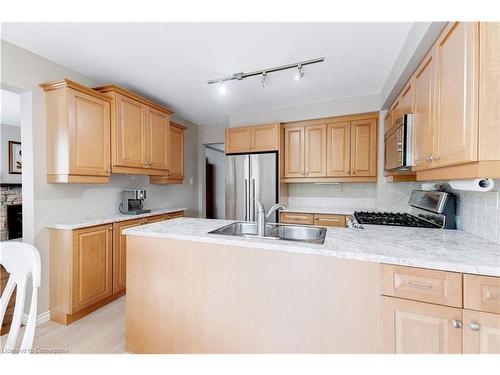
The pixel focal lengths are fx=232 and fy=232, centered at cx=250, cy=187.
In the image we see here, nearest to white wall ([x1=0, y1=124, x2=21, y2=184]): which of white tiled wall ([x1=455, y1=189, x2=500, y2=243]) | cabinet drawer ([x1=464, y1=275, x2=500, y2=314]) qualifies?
cabinet drawer ([x1=464, y1=275, x2=500, y2=314])

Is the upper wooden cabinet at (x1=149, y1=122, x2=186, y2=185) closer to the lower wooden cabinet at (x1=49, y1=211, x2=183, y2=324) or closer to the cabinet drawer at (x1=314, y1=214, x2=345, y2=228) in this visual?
the lower wooden cabinet at (x1=49, y1=211, x2=183, y2=324)

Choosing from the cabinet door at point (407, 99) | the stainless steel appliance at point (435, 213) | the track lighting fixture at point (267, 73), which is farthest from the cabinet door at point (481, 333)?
the track lighting fixture at point (267, 73)

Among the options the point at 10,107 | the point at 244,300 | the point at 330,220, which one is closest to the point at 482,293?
the point at 244,300

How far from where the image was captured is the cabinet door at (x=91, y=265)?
2.14 meters

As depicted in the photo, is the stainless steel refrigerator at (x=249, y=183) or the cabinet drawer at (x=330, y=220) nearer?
the cabinet drawer at (x=330, y=220)

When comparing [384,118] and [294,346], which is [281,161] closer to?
[384,118]

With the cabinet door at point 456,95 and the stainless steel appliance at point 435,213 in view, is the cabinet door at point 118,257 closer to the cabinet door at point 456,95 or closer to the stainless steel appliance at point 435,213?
the stainless steel appliance at point 435,213

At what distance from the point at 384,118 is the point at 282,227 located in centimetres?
226

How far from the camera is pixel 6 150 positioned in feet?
15.4

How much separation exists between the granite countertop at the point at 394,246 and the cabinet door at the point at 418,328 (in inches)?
7.9

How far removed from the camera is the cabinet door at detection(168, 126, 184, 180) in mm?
3695

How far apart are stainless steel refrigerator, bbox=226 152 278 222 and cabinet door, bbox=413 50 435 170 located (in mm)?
1934
